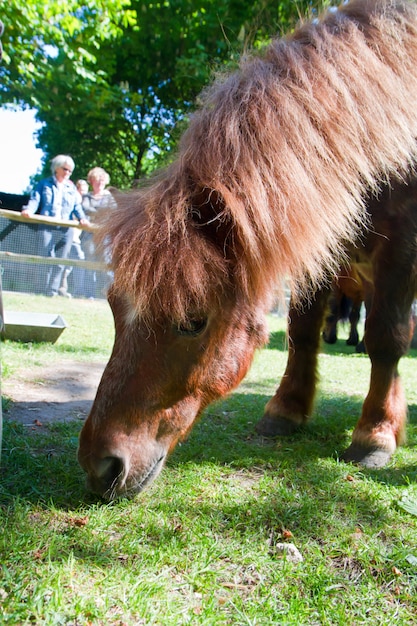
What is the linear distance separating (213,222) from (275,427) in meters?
1.70

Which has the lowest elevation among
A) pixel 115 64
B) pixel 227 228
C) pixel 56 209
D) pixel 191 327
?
pixel 191 327

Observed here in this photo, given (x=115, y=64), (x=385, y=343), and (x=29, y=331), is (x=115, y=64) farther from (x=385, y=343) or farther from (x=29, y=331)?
(x=385, y=343)

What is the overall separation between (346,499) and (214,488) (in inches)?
23.4

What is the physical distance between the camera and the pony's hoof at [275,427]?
9.87 feet

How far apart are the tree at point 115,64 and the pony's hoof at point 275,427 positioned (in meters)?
5.41

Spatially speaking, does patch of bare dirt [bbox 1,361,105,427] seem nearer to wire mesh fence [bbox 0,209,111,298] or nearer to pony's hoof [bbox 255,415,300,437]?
pony's hoof [bbox 255,415,300,437]

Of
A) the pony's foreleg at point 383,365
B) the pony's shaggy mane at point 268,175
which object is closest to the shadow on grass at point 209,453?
the pony's foreleg at point 383,365

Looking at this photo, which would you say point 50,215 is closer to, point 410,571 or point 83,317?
point 83,317

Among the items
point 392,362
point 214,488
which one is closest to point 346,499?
point 214,488

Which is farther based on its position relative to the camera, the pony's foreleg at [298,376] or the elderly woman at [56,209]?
the elderly woman at [56,209]

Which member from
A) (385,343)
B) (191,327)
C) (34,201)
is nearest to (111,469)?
(191,327)

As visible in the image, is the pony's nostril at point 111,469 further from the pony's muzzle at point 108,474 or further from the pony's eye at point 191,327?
the pony's eye at point 191,327

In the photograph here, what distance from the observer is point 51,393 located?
3578 millimetres

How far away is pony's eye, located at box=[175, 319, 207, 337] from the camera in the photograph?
5.94ft
